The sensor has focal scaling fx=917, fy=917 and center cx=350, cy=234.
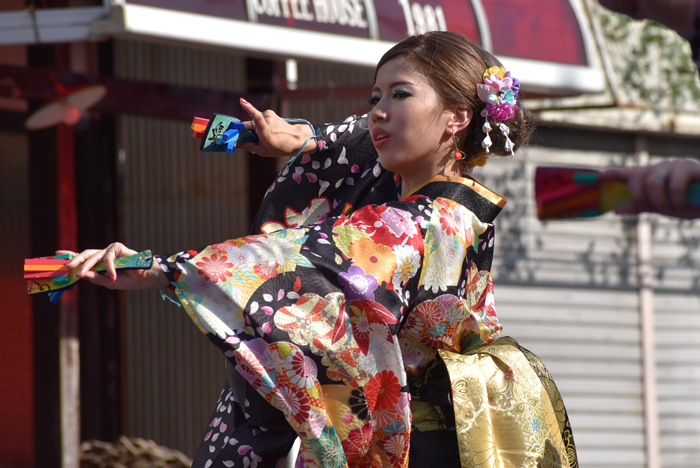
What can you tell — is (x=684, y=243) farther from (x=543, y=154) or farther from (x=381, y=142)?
(x=381, y=142)

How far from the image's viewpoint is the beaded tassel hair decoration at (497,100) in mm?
2342

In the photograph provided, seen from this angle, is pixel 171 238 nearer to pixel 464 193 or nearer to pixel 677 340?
pixel 677 340

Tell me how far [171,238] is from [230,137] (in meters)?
4.22

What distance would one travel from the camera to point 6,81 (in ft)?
14.9

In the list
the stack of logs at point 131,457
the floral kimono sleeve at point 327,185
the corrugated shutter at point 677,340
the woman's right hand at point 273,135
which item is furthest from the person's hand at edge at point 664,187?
the corrugated shutter at point 677,340

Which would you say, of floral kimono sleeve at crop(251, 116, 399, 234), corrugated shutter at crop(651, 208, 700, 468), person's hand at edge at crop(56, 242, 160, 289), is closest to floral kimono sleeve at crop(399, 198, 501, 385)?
floral kimono sleeve at crop(251, 116, 399, 234)

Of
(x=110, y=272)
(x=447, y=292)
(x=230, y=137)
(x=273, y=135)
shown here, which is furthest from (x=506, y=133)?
(x=110, y=272)

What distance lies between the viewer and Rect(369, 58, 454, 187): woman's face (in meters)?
2.31

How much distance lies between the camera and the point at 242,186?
6215mm

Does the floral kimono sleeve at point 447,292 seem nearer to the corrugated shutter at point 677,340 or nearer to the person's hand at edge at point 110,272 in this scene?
the person's hand at edge at point 110,272

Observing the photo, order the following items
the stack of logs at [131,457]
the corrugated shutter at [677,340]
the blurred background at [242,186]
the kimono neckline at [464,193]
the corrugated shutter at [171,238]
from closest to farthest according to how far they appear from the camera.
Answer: the kimono neckline at [464,193] < the blurred background at [242,186] < the stack of logs at [131,457] < the corrugated shutter at [171,238] < the corrugated shutter at [677,340]

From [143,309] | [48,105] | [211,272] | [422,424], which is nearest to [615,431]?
[143,309]

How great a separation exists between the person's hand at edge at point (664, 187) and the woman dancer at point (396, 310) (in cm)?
55

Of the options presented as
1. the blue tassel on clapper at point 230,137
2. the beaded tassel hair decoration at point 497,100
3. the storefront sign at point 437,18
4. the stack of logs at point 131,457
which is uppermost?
the storefront sign at point 437,18
